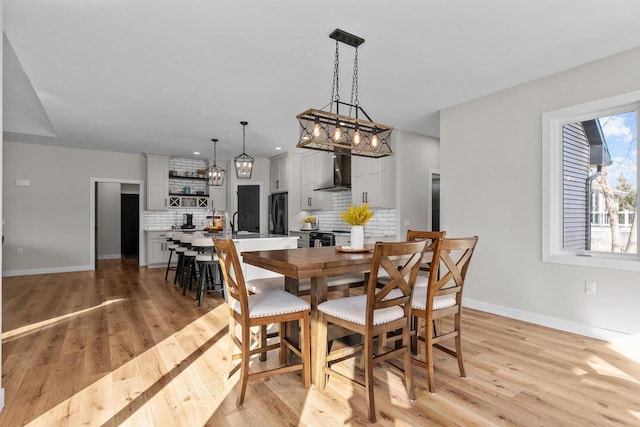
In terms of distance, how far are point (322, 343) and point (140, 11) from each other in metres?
2.66

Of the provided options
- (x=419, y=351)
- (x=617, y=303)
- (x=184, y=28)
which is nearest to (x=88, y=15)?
(x=184, y=28)

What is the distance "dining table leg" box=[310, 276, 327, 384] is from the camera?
2.25 metres

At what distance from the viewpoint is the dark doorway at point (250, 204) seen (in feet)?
26.9

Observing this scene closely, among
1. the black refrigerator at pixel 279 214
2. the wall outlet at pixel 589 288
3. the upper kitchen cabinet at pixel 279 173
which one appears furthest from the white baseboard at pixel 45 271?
the wall outlet at pixel 589 288

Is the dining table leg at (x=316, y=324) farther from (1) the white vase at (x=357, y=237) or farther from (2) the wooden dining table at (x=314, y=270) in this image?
(1) the white vase at (x=357, y=237)

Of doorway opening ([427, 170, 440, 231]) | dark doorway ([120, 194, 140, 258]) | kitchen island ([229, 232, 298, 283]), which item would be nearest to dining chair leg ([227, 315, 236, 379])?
kitchen island ([229, 232, 298, 283])

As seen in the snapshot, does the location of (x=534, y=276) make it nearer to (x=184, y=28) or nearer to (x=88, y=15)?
(x=184, y=28)

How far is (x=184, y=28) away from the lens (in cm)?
262

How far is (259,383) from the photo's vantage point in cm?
232

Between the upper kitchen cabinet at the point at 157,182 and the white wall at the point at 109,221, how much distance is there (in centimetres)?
246

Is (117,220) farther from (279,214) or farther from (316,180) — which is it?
(316,180)

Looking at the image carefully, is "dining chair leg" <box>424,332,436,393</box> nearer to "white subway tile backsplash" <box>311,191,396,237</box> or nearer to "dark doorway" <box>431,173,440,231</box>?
"white subway tile backsplash" <box>311,191,396,237</box>

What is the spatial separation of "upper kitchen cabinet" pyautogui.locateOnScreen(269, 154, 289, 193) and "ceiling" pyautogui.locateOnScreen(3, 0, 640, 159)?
2700 millimetres

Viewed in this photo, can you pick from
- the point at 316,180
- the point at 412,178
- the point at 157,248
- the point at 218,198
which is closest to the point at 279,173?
the point at 316,180
